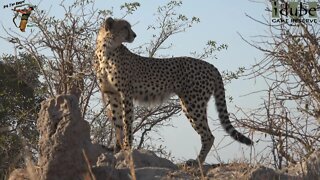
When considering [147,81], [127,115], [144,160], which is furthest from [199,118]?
[144,160]

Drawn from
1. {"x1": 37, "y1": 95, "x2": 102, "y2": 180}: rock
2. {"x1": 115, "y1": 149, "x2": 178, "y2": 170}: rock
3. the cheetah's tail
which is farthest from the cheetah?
{"x1": 37, "y1": 95, "x2": 102, "y2": 180}: rock

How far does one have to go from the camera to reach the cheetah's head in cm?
772

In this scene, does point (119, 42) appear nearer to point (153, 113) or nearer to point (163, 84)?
point (163, 84)

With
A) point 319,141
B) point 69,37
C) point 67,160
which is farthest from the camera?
point 69,37

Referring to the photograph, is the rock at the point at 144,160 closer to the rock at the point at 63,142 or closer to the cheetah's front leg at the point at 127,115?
the rock at the point at 63,142

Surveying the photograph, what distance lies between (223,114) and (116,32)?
1629 millimetres

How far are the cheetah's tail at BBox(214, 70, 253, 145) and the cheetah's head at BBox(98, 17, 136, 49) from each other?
1.32m

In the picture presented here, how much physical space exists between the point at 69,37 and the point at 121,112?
168cm

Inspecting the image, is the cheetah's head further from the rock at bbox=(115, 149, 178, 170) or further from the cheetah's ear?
the rock at bbox=(115, 149, 178, 170)

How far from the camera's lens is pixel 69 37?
28.3 feet

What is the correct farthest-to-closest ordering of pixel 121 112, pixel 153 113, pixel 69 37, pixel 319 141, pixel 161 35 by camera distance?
pixel 161 35 < pixel 153 113 < pixel 69 37 < pixel 121 112 < pixel 319 141

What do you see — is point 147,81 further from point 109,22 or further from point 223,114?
point 223,114

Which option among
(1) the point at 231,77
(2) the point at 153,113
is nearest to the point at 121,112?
(2) the point at 153,113

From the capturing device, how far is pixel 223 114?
7.88 m
